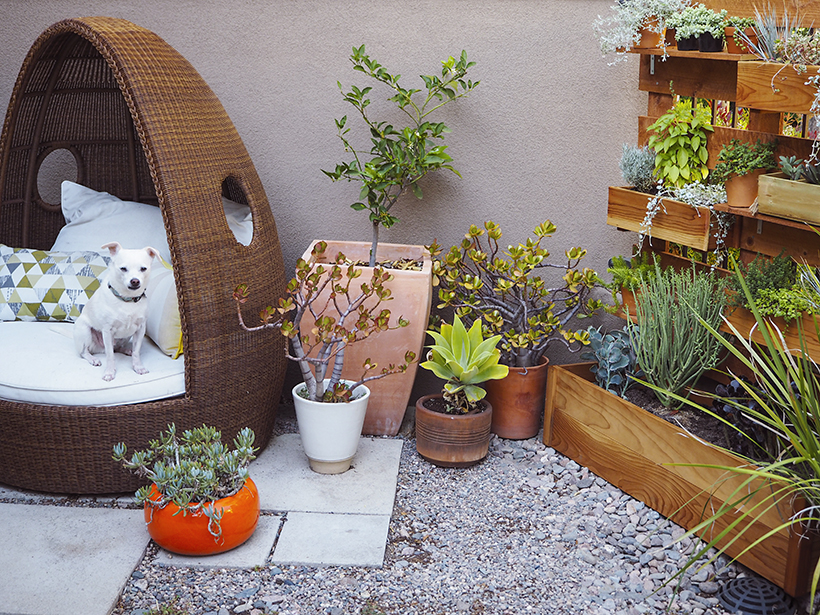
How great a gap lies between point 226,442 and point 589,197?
72.5 inches

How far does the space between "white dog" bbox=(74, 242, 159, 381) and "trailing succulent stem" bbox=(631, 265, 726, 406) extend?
171 centimetres

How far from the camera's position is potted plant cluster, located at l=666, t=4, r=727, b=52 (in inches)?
100

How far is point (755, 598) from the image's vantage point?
212cm

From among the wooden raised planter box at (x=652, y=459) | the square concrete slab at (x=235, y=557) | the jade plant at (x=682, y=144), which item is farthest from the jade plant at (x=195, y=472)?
the jade plant at (x=682, y=144)

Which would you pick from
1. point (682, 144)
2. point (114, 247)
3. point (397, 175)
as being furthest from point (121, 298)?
point (682, 144)

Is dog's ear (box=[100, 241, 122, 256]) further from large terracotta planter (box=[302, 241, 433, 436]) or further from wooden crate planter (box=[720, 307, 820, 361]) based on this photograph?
wooden crate planter (box=[720, 307, 820, 361])

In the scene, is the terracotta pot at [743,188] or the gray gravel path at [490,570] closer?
the gray gravel path at [490,570]

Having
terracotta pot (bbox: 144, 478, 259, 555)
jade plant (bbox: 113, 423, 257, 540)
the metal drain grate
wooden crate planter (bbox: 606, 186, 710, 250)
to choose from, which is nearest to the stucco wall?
wooden crate planter (bbox: 606, 186, 710, 250)

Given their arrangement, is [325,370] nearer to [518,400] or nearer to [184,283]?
[184,283]

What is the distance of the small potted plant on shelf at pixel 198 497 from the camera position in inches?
90.4

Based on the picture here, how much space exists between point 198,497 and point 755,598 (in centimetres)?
161

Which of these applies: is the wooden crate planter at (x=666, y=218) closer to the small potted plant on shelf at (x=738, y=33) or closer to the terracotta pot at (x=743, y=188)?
the terracotta pot at (x=743, y=188)

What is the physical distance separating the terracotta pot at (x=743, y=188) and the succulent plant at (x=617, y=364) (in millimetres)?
577

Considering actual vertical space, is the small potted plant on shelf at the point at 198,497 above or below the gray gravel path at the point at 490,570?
above
